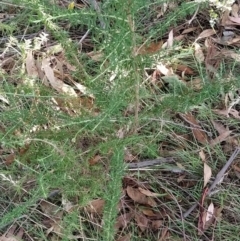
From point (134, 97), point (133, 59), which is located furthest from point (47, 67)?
point (133, 59)

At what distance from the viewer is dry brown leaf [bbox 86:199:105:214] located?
6.46 ft

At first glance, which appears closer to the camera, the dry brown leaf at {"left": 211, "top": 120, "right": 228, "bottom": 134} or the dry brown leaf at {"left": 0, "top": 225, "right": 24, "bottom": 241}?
the dry brown leaf at {"left": 0, "top": 225, "right": 24, "bottom": 241}

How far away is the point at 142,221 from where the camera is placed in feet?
6.57

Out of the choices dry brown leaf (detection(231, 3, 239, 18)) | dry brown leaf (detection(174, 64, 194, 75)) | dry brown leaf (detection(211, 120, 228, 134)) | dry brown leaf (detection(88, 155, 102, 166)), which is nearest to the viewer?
dry brown leaf (detection(88, 155, 102, 166))

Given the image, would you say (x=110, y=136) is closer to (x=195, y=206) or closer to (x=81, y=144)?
(x=81, y=144)

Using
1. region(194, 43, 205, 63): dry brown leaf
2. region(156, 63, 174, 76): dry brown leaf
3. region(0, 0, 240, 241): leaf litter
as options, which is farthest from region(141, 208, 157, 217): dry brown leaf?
region(194, 43, 205, 63): dry brown leaf

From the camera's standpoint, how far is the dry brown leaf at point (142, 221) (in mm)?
1993

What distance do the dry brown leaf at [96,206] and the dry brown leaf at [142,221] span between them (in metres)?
0.15

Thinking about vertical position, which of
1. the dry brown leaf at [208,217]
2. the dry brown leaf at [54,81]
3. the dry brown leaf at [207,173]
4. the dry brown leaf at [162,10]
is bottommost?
the dry brown leaf at [208,217]

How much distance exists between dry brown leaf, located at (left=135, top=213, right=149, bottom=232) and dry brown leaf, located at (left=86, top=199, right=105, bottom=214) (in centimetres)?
15

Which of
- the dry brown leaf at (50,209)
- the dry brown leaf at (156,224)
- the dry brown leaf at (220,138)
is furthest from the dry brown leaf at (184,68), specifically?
the dry brown leaf at (50,209)

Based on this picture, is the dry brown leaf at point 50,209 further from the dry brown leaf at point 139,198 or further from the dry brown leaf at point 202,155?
the dry brown leaf at point 202,155

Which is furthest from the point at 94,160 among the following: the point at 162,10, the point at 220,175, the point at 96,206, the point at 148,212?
the point at 162,10

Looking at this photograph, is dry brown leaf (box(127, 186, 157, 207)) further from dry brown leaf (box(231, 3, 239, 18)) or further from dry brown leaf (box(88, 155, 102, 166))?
dry brown leaf (box(231, 3, 239, 18))
